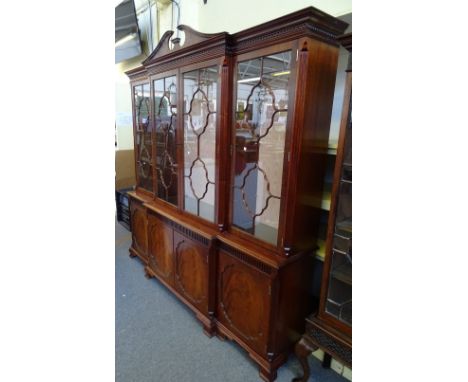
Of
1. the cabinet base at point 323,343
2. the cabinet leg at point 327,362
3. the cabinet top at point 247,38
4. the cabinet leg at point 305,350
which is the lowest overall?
the cabinet leg at point 327,362

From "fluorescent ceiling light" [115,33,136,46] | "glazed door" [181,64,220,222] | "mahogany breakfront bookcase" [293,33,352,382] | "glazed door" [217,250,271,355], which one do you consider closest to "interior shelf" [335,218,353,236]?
"mahogany breakfront bookcase" [293,33,352,382]

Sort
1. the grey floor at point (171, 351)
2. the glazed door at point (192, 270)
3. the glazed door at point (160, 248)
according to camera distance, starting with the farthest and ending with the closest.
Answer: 1. the glazed door at point (160, 248)
2. the glazed door at point (192, 270)
3. the grey floor at point (171, 351)

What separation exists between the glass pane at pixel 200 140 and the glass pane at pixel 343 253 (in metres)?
0.83

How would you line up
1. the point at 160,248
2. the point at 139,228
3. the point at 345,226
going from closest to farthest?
the point at 345,226
the point at 160,248
the point at 139,228

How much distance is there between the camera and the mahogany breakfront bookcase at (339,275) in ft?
4.01

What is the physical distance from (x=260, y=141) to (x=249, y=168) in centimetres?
18

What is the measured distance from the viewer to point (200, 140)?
6.21 feet

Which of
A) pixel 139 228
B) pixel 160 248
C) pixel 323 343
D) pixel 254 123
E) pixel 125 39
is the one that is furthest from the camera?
pixel 125 39

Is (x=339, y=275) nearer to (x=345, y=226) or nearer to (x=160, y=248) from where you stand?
(x=345, y=226)

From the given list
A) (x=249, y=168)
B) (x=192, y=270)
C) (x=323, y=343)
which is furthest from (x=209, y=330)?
(x=249, y=168)

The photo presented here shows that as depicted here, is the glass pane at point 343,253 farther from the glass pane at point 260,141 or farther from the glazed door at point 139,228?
the glazed door at point 139,228

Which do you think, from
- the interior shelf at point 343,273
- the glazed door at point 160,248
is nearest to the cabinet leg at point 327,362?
the interior shelf at point 343,273
